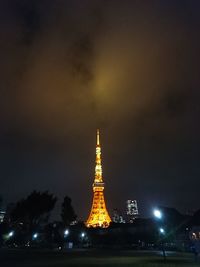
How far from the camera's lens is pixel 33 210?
266 feet

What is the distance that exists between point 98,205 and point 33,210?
55813 mm

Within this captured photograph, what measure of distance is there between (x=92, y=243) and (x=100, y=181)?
132 feet

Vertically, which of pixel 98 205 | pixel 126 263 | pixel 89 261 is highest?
pixel 98 205

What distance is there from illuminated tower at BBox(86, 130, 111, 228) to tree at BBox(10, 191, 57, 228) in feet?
154

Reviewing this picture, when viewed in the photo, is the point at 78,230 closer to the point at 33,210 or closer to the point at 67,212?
the point at 67,212

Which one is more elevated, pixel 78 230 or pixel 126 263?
pixel 78 230

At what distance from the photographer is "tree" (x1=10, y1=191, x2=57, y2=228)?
3195 inches

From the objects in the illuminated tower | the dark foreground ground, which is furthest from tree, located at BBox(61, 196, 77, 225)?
the dark foreground ground

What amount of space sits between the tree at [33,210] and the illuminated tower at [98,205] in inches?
1854

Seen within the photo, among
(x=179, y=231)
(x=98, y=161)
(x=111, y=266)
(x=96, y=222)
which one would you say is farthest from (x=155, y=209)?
(x=98, y=161)

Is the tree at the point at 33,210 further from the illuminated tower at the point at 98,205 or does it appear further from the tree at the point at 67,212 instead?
the illuminated tower at the point at 98,205

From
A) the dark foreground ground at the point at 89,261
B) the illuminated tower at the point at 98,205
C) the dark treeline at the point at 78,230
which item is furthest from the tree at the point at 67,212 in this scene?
the dark foreground ground at the point at 89,261

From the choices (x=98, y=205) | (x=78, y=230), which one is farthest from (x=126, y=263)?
(x=98, y=205)

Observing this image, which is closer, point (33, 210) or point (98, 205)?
point (33, 210)
